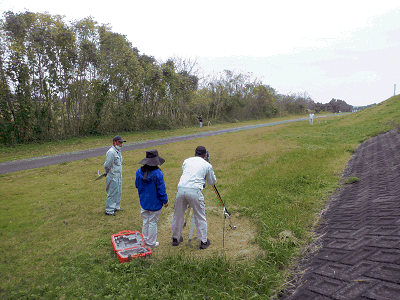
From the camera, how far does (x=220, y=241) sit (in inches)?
206

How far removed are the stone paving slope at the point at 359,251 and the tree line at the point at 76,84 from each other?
19750 millimetres

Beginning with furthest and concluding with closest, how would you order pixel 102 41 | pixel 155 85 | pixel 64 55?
pixel 155 85, pixel 102 41, pixel 64 55

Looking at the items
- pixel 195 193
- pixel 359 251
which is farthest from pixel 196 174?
pixel 359 251

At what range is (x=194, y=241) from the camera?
209 inches

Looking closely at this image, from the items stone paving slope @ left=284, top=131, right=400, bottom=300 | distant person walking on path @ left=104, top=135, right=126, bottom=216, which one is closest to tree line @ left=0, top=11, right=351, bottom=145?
distant person walking on path @ left=104, top=135, right=126, bottom=216

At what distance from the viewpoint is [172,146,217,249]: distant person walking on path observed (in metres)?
4.66

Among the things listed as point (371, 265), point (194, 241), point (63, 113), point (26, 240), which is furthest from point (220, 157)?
point (63, 113)

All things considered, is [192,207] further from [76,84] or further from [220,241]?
[76,84]

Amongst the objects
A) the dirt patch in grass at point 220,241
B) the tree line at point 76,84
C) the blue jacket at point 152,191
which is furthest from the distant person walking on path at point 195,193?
the tree line at point 76,84

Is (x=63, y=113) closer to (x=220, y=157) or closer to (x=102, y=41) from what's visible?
(x=102, y=41)

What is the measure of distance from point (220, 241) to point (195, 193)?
1339 mm

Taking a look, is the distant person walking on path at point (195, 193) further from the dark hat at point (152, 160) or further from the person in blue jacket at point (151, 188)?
the dark hat at point (152, 160)

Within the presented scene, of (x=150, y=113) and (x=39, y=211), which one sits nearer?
(x=39, y=211)

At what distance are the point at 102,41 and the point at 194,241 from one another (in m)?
21.2
